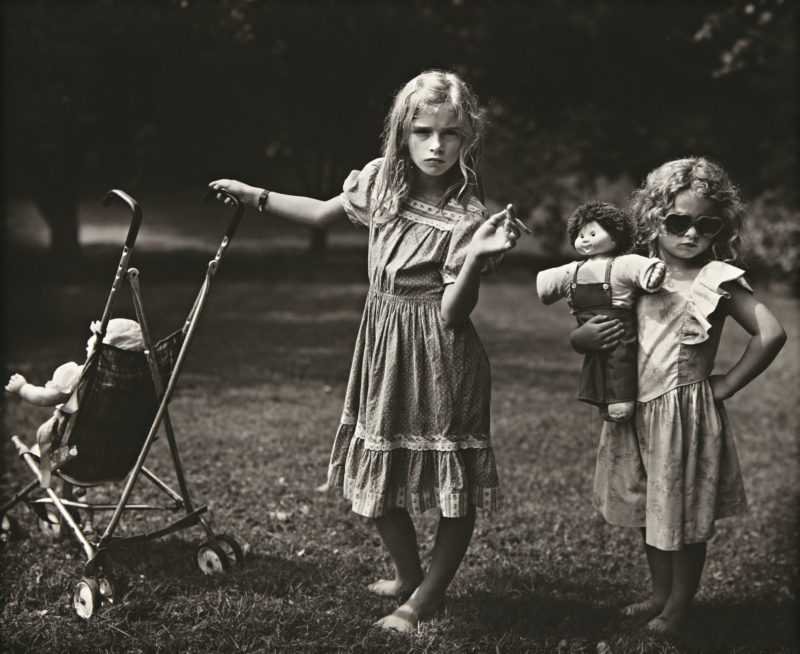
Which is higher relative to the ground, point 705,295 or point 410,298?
point 705,295

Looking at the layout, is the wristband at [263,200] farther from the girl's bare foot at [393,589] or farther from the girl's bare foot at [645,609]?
the girl's bare foot at [645,609]

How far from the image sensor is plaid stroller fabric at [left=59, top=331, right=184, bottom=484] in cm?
358

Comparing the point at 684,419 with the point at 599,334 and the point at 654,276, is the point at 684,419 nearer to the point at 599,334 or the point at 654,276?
the point at 599,334

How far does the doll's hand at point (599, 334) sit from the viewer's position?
10.5 ft

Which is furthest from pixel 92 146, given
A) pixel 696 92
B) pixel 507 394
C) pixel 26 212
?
pixel 696 92

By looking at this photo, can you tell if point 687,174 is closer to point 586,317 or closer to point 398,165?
point 586,317

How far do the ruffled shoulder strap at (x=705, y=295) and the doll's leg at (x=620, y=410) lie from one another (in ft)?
0.94

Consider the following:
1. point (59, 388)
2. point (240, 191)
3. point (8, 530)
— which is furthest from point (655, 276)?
point (8, 530)

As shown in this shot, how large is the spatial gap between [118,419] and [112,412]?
39 millimetres

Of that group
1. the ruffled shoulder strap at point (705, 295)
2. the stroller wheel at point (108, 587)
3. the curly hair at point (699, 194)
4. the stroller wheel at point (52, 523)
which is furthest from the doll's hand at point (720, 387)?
the stroller wheel at point (52, 523)

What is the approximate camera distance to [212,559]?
3.87m

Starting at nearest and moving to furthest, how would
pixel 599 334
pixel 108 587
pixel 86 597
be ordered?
pixel 599 334 → pixel 86 597 → pixel 108 587

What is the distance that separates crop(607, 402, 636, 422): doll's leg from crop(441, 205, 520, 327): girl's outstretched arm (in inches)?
24.5

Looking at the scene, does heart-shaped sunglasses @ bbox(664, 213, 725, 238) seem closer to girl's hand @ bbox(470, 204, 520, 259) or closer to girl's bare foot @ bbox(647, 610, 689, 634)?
girl's hand @ bbox(470, 204, 520, 259)
